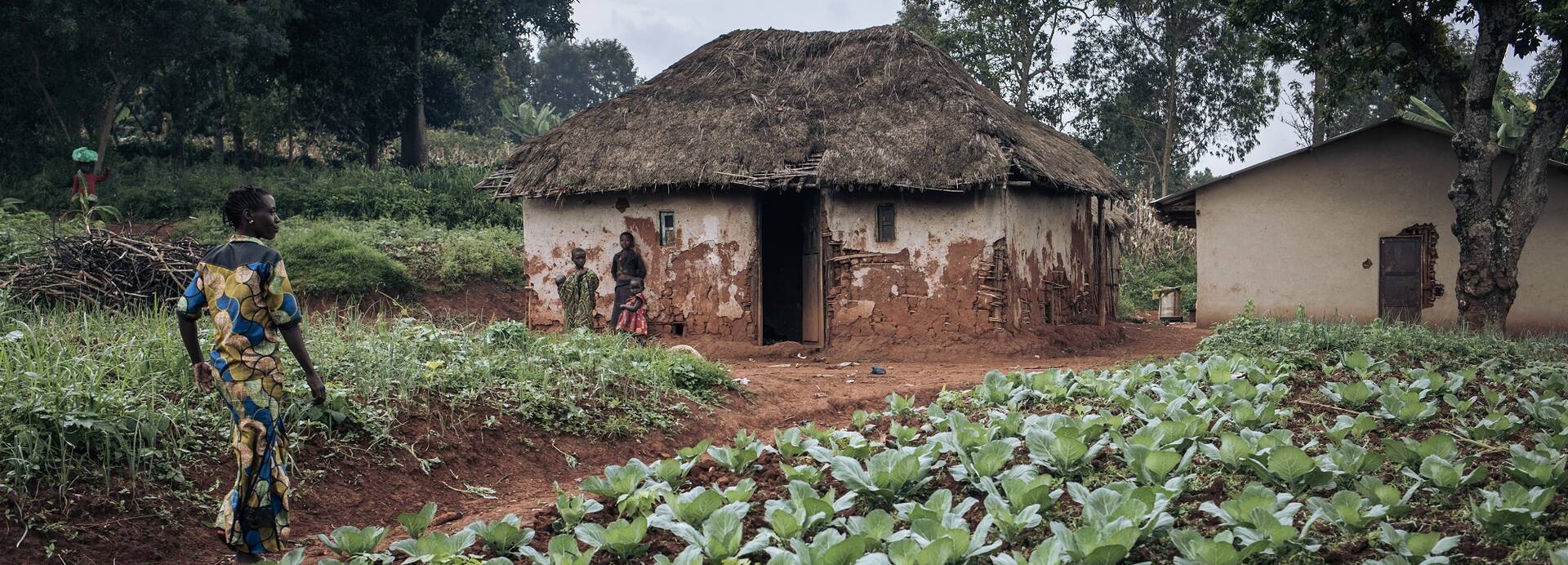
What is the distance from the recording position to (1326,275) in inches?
572

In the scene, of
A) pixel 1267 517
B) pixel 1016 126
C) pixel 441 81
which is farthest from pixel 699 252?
pixel 441 81

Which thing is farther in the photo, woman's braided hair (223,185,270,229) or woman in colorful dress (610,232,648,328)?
woman in colorful dress (610,232,648,328)

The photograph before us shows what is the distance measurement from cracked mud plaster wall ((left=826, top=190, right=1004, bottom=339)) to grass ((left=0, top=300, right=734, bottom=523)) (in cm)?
419

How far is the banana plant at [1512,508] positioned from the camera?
353cm

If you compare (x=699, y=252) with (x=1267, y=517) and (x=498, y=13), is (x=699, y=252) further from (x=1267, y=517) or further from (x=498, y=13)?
(x=498, y=13)

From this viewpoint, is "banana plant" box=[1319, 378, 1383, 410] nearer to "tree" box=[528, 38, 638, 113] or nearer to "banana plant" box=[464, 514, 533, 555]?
"banana plant" box=[464, 514, 533, 555]

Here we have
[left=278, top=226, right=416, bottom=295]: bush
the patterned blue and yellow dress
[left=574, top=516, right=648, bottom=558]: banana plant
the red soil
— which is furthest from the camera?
[left=278, top=226, right=416, bottom=295]: bush

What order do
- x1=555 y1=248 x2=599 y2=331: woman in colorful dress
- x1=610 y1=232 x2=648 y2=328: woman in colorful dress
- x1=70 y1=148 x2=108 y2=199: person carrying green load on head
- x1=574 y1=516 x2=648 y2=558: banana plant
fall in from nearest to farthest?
1. x1=574 y1=516 x2=648 y2=558: banana plant
2. x1=555 y1=248 x2=599 y2=331: woman in colorful dress
3. x1=610 y1=232 x2=648 y2=328: woman in colorful dress
4. x1=70 y1=148 x2=108 y2=199: person carrying green load on head

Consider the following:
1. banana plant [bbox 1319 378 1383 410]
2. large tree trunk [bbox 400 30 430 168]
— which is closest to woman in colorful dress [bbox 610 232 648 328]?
banana plant [bbox 1319 378 1383 410]

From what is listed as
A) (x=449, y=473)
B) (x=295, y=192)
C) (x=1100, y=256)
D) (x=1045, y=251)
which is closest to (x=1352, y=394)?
(x=449, y=473)

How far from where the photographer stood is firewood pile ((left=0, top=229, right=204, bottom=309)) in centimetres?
906

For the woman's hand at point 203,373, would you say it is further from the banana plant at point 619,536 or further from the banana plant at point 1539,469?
the banana plant at point 1539,469

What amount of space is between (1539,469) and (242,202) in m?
4.68

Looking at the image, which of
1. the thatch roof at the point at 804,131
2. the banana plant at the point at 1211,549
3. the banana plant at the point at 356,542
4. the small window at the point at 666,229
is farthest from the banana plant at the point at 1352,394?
the small window at the point at 666,229
